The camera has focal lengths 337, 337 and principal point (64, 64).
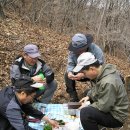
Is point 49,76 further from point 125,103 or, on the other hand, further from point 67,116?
point 125,103

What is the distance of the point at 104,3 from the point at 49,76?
10.5 metres

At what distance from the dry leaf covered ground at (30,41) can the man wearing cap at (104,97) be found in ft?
6.41

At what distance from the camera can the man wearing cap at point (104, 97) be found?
373cm

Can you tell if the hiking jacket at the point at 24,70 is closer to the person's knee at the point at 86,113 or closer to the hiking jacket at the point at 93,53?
the hiking jacket at the point at 93,53

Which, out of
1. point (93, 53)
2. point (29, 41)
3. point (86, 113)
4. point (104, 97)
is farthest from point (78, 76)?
point (29, 41)

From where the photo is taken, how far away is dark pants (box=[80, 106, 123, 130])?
393cm

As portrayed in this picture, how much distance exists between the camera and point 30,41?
28.0 ft

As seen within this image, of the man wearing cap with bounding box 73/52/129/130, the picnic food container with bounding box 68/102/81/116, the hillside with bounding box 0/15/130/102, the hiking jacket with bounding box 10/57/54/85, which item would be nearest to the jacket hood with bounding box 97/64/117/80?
the man wearing cap with bounding box 73/52/129/130

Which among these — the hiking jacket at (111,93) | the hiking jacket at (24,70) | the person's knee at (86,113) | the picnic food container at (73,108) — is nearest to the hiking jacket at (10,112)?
the person's knee at (86,113)

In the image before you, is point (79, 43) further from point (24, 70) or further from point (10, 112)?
point (10, 112)

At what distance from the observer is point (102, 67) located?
3910 millimetres

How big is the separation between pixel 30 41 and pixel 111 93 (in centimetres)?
511

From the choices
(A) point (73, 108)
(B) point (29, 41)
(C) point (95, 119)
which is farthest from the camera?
(B) point (29, 41)

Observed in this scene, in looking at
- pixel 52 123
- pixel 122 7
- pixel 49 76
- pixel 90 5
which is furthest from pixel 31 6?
pixel 52 123
